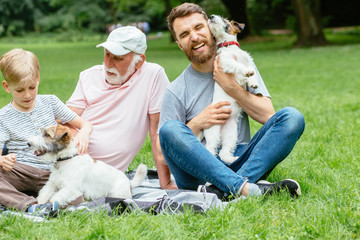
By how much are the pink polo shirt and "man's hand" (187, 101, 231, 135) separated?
0.46m

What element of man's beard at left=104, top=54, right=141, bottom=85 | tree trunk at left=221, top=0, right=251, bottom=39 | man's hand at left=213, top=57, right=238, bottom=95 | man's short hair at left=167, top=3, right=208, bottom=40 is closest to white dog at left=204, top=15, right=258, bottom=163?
man's hand at left=213, top=57, right=238, bottom=95

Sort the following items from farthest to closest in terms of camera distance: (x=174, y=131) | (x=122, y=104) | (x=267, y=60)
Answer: (x=267, y=60) → (x=122, y=104) → (x=174, y=131)

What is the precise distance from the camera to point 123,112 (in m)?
4.12

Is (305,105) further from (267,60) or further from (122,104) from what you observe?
(267,60)

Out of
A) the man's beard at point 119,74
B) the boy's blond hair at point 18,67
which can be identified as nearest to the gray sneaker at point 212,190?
the man's beard at point 119,74

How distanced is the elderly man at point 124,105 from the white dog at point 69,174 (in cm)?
42

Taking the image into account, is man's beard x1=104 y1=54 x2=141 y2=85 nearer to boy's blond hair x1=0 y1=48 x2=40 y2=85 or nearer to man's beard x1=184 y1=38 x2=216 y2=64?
man's beard x1=184 y1=38 x2=216 y2=64

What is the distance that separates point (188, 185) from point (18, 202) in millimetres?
1386

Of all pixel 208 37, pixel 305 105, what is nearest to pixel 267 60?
pixel 305 105

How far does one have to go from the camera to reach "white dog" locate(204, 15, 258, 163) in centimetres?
380

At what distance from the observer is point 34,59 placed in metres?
3.75

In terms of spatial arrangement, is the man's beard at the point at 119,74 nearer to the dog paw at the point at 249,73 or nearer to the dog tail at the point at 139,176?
the dog tail at the point at 139,176

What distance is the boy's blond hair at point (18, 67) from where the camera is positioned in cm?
355

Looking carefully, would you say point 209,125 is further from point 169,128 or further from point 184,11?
point 184,11
